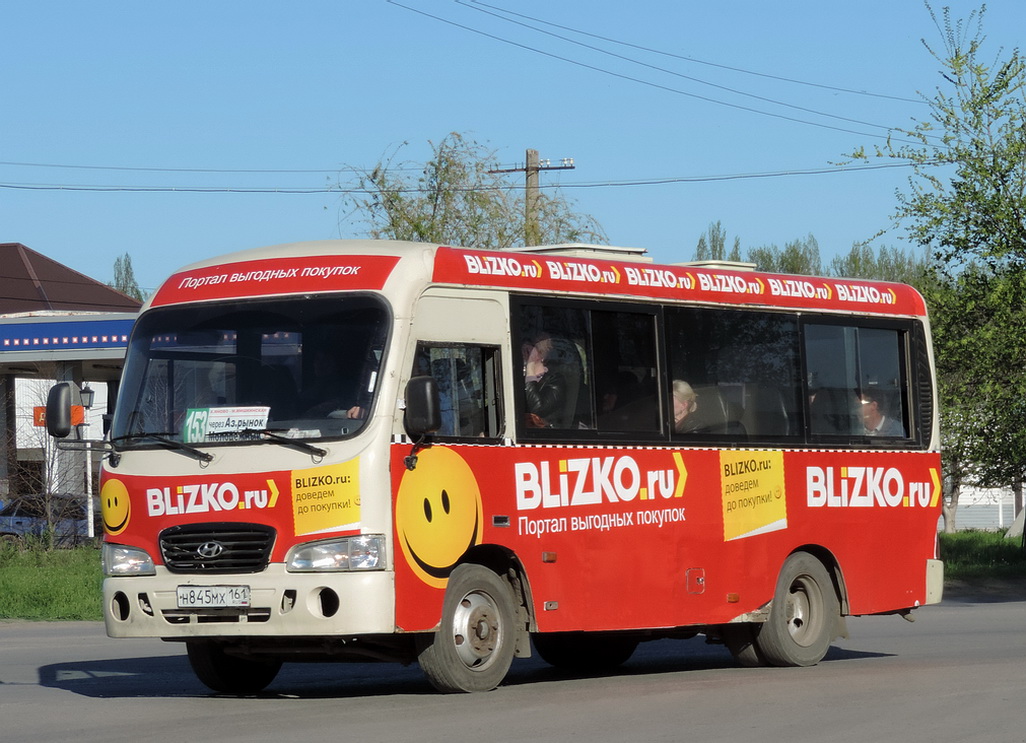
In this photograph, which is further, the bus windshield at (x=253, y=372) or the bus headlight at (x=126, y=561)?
the bus headlight at (x=126, y=561)

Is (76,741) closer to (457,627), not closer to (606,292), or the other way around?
(457,627)

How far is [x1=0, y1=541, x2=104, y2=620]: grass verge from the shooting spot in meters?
22.5

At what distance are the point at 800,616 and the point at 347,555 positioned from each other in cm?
503

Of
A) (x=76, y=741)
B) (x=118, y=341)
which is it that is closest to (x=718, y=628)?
(x=76, y=741)

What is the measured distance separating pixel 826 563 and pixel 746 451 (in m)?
1.53

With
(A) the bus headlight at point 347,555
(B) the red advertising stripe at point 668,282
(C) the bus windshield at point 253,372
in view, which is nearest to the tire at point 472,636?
(A) the bus headlight at point 347,555

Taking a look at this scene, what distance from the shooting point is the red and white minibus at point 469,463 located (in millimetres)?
10969

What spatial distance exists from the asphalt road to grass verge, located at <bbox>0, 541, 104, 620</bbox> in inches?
238

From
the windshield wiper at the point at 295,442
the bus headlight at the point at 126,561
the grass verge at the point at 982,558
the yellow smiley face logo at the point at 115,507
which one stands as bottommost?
the grass verge at the point at 982,558

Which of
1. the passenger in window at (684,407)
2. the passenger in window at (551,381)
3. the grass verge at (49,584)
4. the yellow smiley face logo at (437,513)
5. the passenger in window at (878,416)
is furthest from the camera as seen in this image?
the grass verge at (49,584)

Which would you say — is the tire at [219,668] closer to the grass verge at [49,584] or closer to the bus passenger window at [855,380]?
the bus passenger window at [855,380]

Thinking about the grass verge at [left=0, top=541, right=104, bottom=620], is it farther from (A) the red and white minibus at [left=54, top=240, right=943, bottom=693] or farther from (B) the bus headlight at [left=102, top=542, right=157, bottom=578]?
(B) the bus headlight at [left=102, top=542, right=157, bottom=578]

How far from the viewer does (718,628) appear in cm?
1408

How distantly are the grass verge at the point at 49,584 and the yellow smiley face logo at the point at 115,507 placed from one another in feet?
36.2
